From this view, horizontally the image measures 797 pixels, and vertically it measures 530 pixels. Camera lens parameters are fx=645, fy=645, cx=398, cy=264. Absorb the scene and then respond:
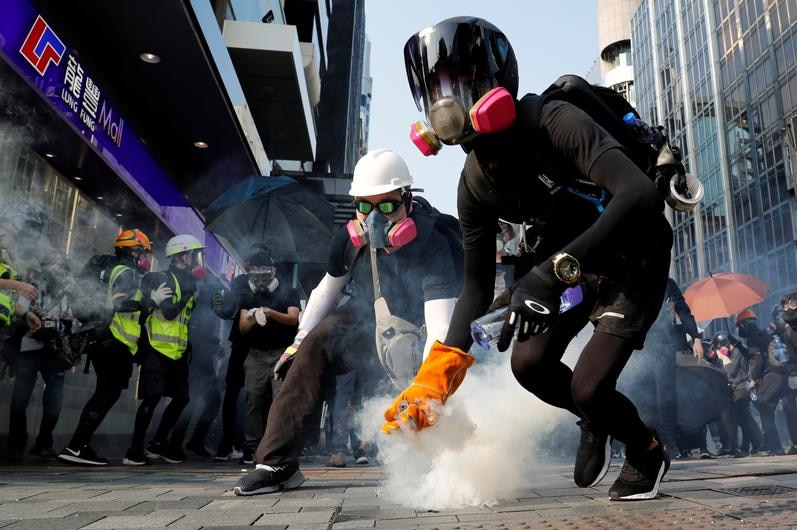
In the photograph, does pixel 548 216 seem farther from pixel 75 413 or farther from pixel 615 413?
pixel 75 413

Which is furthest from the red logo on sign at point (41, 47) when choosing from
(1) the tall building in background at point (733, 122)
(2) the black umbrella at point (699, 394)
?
(1) the tall building in background at point (733, 122)

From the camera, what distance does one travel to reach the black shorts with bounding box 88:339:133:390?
16.7ft

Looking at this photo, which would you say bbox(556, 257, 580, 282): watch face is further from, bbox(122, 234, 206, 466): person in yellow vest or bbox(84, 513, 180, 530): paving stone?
bbox(122, 234, 206, 466): person in yellow vest

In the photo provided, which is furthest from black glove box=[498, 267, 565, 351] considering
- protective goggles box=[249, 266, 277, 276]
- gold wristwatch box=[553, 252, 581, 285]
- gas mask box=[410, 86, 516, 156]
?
protective goggles box=[249, 266, 277, 276]

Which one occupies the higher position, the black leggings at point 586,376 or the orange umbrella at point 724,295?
the orange umbrella at point 724,295

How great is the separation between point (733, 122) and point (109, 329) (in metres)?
36.6

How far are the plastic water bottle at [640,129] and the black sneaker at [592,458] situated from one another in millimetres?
1154

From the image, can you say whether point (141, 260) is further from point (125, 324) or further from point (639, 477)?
point (639, 477)

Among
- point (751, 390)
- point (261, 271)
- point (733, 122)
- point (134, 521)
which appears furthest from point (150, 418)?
point (733, 122)

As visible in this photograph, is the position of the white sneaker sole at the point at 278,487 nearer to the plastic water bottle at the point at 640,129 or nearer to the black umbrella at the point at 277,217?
the plastic water bottle at the point at 640,129

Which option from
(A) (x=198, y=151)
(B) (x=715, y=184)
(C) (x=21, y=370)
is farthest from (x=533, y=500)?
(B) (x=715, y=184)

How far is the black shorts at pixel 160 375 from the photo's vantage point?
Answer: 17.7 feet

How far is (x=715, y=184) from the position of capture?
36375 millimetres

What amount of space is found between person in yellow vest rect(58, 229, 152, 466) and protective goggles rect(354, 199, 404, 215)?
2718mm
